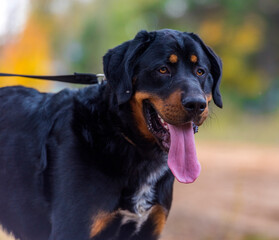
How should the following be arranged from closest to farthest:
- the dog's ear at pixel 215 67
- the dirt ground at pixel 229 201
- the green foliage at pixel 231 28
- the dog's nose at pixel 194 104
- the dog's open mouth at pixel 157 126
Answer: the dog's nose at pixel 194 104
the dog's open mouth at pixel 157 126
the dog's ear at pixel 215 67
the dirt ground at pixel 229 201
the green foliage at pixel 231 28

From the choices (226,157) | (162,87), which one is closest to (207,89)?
(162,87)

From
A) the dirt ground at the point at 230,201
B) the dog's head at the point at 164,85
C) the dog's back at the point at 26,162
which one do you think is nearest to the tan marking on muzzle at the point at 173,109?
the dog's head at the point at 164,85

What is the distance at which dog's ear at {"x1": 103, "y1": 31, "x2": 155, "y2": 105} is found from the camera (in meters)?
3.15

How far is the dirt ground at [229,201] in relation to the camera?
21.5ft

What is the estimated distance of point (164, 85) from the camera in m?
3.18

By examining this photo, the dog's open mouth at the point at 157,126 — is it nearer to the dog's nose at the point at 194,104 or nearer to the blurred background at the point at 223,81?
the dog's nose at the point at 194,104

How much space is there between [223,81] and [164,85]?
880 inches

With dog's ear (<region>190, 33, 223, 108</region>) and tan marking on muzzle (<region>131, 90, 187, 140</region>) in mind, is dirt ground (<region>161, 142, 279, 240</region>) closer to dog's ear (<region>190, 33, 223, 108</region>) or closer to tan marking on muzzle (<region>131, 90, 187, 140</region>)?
dog's ear (<region>190, 33, 223, 108</region>)

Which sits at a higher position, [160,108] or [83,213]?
[160,108]

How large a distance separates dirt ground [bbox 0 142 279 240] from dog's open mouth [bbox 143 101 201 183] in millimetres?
2108

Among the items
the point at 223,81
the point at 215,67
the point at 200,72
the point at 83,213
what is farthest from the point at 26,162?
the point at 223,81

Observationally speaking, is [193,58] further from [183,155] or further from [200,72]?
[183,155]

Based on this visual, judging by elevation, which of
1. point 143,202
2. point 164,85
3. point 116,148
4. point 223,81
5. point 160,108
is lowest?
point 223,81

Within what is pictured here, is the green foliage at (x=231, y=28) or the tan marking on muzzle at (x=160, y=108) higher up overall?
the tan marking on muzzle at (x=160, y=108)
